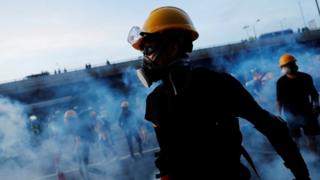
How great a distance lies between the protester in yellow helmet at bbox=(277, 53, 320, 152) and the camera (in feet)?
19.8

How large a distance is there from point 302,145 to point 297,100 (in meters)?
1.64

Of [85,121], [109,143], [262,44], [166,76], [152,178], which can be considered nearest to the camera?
[166,76]

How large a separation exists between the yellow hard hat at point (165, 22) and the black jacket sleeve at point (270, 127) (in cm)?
50

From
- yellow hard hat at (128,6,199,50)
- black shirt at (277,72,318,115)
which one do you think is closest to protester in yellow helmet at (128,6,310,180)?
yellow hard hat at (128,6,199,50)

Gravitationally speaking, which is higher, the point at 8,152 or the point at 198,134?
the point at 198,134

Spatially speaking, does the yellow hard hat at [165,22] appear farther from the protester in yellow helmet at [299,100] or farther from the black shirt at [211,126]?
the protester in yellow helmet at [299,100]

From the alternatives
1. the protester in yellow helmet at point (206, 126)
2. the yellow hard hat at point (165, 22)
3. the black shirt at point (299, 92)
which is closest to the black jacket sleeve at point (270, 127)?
the protester in yellow helmet at point (206, 126)

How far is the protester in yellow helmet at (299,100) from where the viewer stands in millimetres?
6031

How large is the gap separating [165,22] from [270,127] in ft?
2.72

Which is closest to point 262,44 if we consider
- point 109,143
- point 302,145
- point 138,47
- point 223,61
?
point 223,61

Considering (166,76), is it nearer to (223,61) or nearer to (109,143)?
(109,143)

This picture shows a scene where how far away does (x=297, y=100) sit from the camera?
19.9 ft

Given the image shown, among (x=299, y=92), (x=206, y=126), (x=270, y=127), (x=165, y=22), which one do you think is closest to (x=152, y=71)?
(x=165, y=22)

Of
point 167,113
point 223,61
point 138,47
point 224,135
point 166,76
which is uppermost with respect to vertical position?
point 138,47
